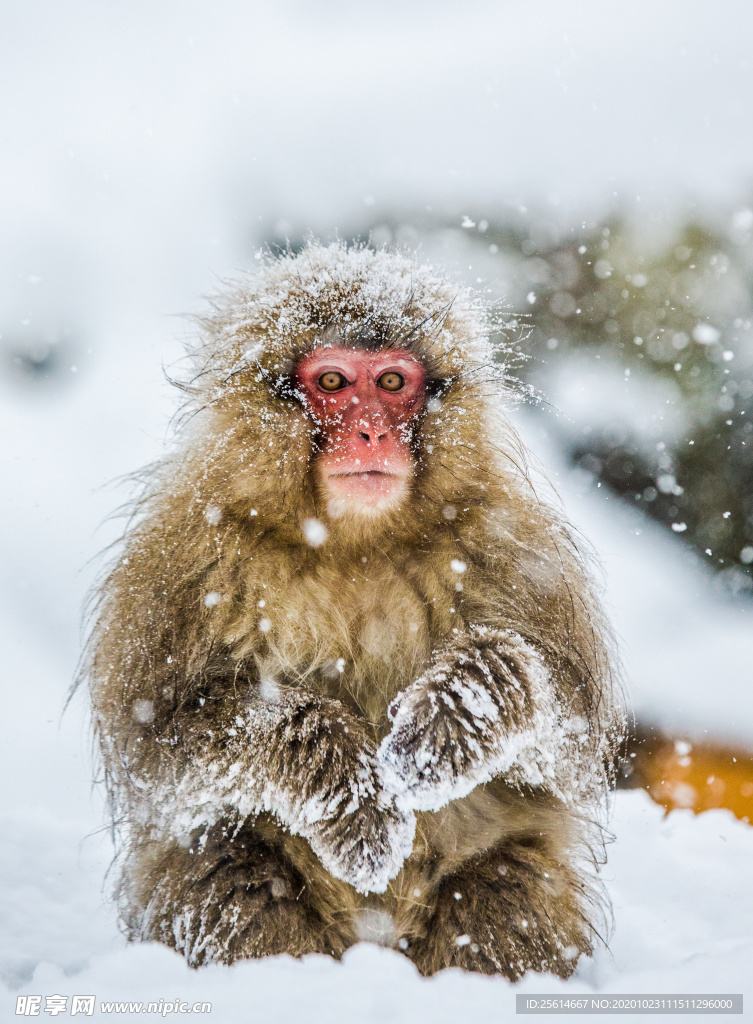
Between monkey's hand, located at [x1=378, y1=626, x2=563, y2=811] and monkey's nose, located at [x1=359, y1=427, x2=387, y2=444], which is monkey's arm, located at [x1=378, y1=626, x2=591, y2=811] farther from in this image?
monkey's nose, located at [x1=359, y1=427, x2=387, y2=444]

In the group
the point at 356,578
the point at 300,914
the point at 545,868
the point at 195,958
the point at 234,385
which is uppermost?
the point at 234,385

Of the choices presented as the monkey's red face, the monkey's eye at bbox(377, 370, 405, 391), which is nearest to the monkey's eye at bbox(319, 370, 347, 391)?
the monkey's red face

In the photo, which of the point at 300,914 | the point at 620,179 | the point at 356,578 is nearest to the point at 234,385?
the point at 356,578

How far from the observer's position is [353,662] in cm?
208

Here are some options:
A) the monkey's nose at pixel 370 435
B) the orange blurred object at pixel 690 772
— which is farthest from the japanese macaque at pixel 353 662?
the orange blurred object at pixel 690 772

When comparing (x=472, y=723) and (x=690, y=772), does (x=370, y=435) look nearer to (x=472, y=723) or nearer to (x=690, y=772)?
(x=472, y=723)

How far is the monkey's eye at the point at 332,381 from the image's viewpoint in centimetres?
197

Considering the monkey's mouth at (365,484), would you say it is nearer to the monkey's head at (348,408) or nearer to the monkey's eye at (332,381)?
the monkey's head at (348,408)

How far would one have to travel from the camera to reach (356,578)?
2.10 m

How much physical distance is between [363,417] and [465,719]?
83cm

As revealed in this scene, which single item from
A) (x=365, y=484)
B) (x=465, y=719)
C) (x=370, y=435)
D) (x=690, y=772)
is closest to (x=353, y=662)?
(x=465, y=719)

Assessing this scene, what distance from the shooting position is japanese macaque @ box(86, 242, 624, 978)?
1769 mm

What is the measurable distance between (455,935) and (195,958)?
65 cm

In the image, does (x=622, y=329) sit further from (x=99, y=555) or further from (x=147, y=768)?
(x=147, y=768)
